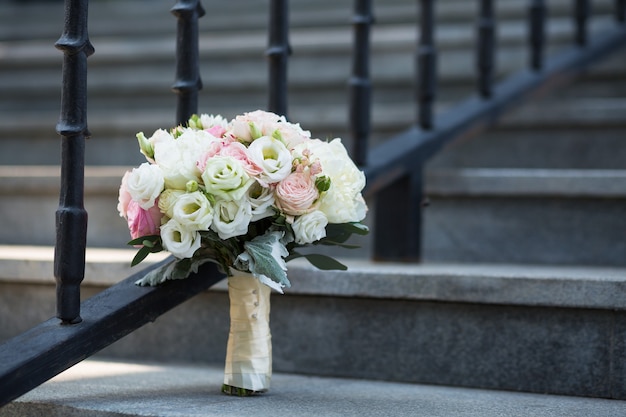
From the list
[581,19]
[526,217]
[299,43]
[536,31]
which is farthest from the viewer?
[299,43]

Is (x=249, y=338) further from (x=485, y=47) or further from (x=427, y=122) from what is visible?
(x=485, y=47)

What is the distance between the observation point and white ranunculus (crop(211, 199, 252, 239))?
43.8 inches

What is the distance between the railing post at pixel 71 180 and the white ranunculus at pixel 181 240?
13cm

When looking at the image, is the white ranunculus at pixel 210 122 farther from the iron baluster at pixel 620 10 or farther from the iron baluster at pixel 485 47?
the iron baluster at pixel 620 10

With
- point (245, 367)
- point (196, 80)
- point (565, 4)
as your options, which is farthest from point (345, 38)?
point (245, 367)

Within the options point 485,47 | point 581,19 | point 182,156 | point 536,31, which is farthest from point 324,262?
point 581,19

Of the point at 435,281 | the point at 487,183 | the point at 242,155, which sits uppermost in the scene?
the point at 242,155

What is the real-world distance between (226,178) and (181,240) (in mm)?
100

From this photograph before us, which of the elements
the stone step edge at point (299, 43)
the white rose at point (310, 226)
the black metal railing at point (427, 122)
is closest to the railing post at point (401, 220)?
the black metal railing at point (427, 122)

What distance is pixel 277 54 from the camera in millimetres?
1479

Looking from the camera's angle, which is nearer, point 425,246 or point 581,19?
point 425,246

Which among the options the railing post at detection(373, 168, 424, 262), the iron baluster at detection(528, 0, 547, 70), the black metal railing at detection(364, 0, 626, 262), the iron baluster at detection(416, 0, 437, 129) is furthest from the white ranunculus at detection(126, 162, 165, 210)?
the iron baluster at detection(528, 0, 547, 70)

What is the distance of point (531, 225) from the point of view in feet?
5.73

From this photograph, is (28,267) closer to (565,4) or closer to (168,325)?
(168,325)
